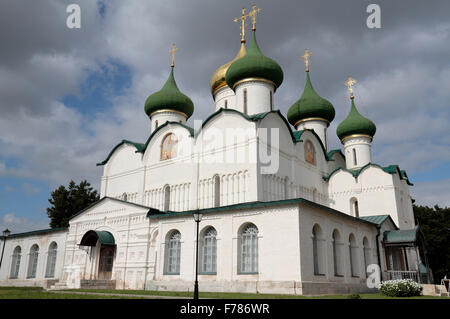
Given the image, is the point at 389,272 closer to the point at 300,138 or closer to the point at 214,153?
the point at 300,138

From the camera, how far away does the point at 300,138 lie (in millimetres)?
20297

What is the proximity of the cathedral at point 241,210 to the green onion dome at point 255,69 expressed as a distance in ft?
0.24

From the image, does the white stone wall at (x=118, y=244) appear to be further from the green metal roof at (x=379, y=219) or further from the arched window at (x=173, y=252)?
the green metal roof at (x=379, y=219)

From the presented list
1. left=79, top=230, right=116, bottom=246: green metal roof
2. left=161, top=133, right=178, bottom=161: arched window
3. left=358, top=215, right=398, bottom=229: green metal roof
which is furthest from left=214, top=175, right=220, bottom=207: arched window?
left=358, top=215, right=398, bottom=229: green metal roof

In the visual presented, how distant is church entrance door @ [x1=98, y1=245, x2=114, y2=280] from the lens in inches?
701

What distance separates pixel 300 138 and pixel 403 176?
7.05 m

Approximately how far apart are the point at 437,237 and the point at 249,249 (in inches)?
853

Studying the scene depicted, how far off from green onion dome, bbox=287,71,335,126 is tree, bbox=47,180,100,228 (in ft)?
61.0

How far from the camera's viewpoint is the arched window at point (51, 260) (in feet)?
69.1

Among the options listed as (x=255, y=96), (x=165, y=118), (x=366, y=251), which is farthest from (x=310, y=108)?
(x=366, y=251)

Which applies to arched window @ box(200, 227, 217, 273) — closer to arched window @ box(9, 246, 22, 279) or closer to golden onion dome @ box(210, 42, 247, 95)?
golden onion dome @ box(210, 42, 247, 95)

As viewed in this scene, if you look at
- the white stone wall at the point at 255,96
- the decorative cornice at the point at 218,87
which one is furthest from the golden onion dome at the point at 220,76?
the white stone wall at the point at 255,96
